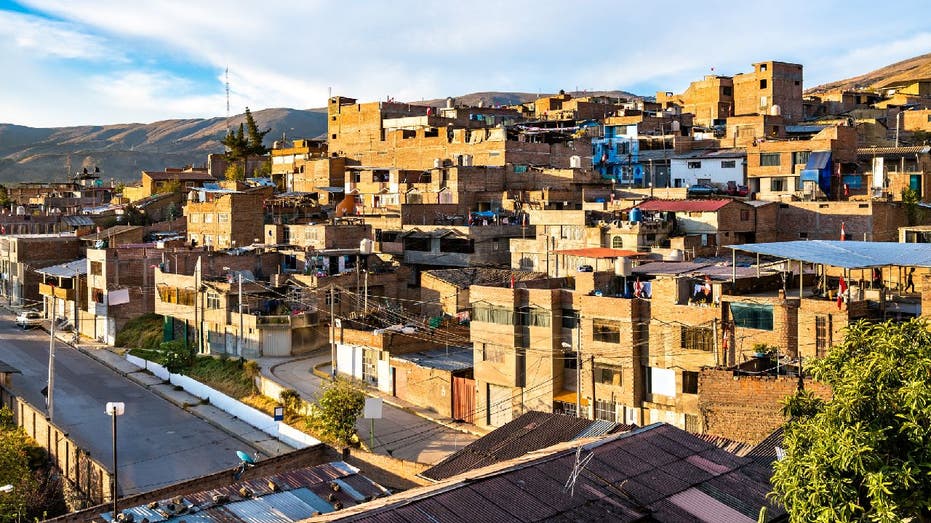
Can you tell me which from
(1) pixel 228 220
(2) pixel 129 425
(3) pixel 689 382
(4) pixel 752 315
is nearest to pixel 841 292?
(4) pixel 752 315

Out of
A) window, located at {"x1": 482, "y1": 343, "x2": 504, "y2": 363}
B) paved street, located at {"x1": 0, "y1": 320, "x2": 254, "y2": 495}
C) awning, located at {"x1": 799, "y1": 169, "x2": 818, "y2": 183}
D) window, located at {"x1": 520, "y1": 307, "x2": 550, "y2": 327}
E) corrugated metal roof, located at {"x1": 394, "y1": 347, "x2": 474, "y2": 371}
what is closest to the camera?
paved street, located at {"x1": 0, "y1": 320, "x2": 254, "y2": 495}

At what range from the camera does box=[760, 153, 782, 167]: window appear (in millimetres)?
43375

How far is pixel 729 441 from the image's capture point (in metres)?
19.6

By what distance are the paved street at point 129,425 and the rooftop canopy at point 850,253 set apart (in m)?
15.2

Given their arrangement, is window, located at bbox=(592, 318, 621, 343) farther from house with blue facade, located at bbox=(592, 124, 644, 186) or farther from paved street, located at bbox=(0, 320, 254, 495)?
house with blue facade, located at bbox=(592, 124, 644, 186)

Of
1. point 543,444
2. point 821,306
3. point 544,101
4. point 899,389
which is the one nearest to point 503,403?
point 543,444

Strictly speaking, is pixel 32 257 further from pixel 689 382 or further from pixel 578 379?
pixel 689 382

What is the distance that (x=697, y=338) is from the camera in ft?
76.6

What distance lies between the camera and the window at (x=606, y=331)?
24.7 meters

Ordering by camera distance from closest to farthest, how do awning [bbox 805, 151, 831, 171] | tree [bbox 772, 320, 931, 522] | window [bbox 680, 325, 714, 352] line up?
tree [bbox 772, 320, 931, 522]
window [bbox 680, 325, 714, 352]
awning [bbox 805, 151, 831, 171]

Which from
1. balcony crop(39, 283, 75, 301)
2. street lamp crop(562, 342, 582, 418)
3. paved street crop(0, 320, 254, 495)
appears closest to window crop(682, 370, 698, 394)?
street lamp crop(562, 342, 582, 418)

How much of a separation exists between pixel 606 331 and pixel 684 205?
13132 millimetres

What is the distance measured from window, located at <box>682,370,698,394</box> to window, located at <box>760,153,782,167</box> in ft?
74.8

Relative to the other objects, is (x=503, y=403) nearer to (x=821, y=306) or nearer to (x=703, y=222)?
(x=821, y=306)
